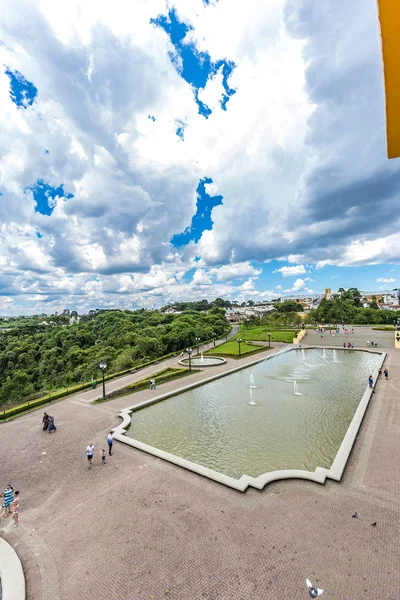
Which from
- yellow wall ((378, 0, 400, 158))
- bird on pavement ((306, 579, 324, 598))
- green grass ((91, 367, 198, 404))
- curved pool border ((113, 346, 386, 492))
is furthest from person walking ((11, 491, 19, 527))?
yellow wall ((378, 0, 400, 158))

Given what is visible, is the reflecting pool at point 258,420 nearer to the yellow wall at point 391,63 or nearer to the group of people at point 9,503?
the group of people at point 9,503

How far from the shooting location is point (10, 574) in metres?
6.71

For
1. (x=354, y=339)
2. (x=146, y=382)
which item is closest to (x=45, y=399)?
(x=146, y=382)

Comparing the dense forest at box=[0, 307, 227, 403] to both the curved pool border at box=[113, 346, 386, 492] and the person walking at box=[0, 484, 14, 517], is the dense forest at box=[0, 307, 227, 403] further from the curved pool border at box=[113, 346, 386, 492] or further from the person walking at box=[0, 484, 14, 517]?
the person walking at box=[0, 484, 14, 517]

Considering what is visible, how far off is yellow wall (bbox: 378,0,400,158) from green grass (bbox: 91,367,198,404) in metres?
20.8

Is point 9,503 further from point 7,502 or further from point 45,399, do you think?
point 45,399

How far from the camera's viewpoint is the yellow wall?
180 cm

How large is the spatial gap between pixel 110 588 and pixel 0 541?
12.4ft

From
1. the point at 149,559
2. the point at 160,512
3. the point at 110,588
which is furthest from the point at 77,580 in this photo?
the point at 160,512

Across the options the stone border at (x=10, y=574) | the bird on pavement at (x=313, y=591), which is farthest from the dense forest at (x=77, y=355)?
the bird on pavement at (x=313, y=591)

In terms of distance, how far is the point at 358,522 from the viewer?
7.76 m

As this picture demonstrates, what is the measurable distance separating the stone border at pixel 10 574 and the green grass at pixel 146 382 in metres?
12.3

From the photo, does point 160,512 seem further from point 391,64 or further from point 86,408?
point 86,408

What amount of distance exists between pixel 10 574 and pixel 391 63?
11.2 metres
